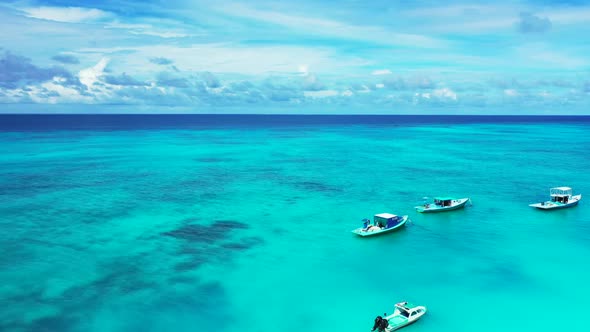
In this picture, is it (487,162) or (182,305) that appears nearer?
(182,305)

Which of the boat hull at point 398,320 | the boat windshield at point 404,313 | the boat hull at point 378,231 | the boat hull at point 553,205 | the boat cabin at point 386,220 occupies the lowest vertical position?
the boat hull at point 398,320

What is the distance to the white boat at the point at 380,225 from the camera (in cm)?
5059

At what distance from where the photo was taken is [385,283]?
1519 inches

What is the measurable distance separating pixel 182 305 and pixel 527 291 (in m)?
28.9

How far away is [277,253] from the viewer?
45531mm

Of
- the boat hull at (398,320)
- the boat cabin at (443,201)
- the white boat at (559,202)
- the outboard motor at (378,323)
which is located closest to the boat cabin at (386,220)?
the boat cabin at (443,201)

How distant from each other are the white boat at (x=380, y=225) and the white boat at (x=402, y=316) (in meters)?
17.9

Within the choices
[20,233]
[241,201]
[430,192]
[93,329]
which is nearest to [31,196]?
[20,233]

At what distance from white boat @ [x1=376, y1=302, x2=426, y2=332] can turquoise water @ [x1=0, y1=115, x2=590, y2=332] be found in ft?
2.54

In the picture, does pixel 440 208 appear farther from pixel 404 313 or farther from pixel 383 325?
pixel 383 325

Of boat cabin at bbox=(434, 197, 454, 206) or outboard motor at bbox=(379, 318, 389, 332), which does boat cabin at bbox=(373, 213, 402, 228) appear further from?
outboard motor at bbox=(379, 318, 389, 332)

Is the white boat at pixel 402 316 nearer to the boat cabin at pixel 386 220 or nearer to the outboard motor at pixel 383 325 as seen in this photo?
the outboard motor at pixel 383 325

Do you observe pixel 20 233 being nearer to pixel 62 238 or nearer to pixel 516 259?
pixel 62 238

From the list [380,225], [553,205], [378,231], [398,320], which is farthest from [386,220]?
[553,205]
